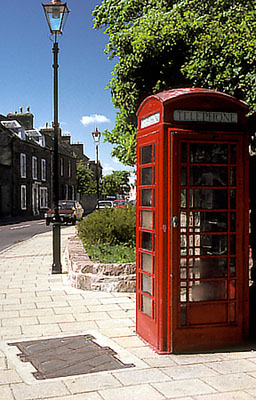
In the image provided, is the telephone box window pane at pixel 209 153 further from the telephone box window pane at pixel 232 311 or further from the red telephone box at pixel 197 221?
the telephone box window pane at pixel 232 311

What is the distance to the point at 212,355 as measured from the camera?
4.88 metres

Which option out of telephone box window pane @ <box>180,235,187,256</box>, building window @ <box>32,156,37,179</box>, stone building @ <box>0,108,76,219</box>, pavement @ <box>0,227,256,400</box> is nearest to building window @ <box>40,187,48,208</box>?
stone building @ <box>0,108,76,219</box>

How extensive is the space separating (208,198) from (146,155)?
0.89 metres

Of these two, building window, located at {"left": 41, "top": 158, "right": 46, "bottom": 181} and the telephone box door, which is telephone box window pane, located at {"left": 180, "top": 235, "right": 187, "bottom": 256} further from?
building window, located at {"left": 41, "top": 158, "right": 46, "bottom": 181}

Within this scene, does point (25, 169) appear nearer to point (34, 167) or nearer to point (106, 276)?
point (34, 167)

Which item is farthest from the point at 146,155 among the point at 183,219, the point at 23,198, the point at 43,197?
the point at 43,197

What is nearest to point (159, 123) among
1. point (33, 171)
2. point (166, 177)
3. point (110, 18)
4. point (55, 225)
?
point (166, 177)

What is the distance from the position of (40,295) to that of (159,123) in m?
4.51

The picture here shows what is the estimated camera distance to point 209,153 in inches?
200

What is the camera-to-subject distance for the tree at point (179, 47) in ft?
31.2

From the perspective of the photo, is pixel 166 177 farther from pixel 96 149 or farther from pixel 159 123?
pixel 96 149

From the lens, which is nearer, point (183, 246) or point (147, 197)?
point (183, 246)

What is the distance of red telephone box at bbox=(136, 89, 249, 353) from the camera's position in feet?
16.1

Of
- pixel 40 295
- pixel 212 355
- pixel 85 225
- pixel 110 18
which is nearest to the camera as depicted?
pixel 212 355
